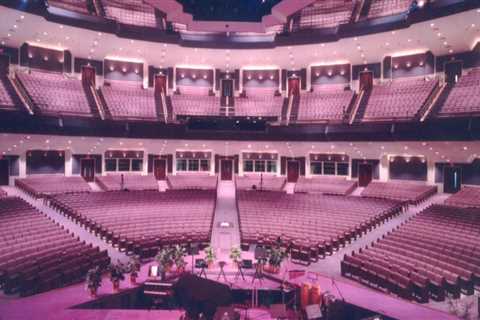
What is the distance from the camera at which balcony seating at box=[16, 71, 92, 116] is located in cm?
1772

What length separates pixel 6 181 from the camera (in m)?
18.0

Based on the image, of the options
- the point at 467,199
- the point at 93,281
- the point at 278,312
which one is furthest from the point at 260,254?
the point at 467,199

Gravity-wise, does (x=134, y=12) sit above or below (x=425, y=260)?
above

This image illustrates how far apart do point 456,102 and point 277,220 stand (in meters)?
11.0

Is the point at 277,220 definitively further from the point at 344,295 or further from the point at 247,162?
the point at 247,162

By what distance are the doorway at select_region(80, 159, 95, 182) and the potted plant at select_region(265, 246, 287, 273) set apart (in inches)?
A: 597

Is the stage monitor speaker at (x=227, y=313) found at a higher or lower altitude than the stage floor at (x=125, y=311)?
higher

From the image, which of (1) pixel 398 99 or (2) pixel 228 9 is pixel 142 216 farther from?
(1) pixel 398 99

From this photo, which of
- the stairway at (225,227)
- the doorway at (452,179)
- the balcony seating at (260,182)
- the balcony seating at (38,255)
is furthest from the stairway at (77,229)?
the doorway at (452,179)

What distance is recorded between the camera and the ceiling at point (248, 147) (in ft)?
58.1

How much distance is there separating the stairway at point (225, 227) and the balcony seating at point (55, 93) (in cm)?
920

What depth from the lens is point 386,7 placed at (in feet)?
63.0

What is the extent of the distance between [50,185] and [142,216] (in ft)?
21.9

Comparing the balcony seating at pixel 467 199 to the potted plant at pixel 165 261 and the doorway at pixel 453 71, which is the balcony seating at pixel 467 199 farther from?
the potted plant at pixel 165 261
